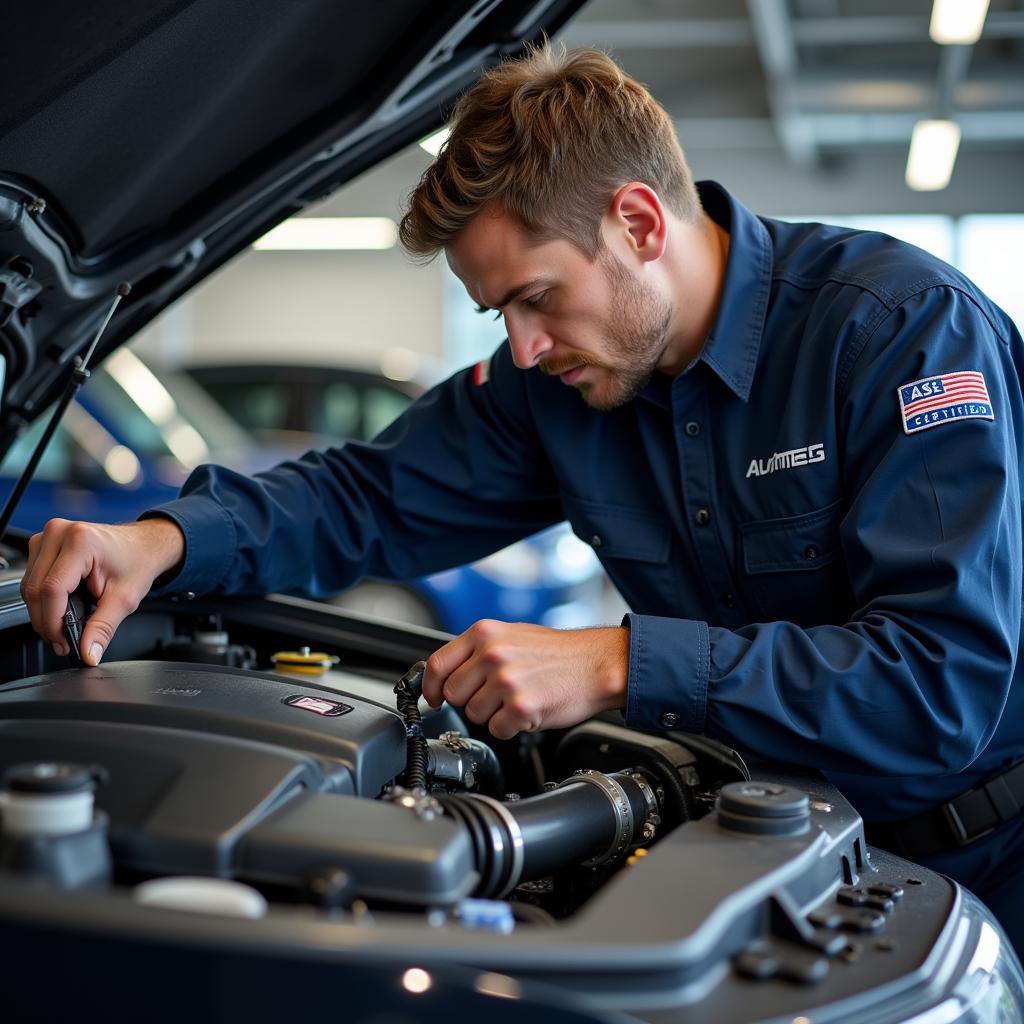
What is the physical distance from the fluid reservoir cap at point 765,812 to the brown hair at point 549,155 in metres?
0.67

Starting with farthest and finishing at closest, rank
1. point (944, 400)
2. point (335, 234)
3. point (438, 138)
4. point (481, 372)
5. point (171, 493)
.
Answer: point (335, 234)
point (438, 138)
point (171, 493)
point (481, 372)
point (944, 400)

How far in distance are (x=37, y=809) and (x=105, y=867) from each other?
0.20 feet

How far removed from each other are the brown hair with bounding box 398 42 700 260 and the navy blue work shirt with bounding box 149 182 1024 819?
0.53ft

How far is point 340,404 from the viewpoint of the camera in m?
5.62

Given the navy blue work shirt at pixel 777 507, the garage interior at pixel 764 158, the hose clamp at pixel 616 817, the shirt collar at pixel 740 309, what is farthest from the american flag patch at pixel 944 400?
the garage interior at pixel 764 158

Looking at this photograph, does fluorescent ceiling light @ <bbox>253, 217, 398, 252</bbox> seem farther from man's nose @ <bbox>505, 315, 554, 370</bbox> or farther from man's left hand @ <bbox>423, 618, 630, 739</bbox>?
man's left hand @ <bbox>423, 618, 630, 739</bbox>

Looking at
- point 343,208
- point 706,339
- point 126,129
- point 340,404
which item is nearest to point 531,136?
point 706,339

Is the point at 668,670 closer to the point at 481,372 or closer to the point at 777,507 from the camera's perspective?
the point at 777,507

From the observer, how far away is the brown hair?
1346 millimetres

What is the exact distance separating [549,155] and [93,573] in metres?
0.67

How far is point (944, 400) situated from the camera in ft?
3.90

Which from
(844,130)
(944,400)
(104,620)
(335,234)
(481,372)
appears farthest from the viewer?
(335,234)

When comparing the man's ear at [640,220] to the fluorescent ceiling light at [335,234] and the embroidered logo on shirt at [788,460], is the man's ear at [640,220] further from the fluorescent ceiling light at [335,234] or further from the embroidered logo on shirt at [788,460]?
the fluorescent ceiling light at [335,234]

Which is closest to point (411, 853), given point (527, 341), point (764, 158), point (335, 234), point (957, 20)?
point (527, 341)
